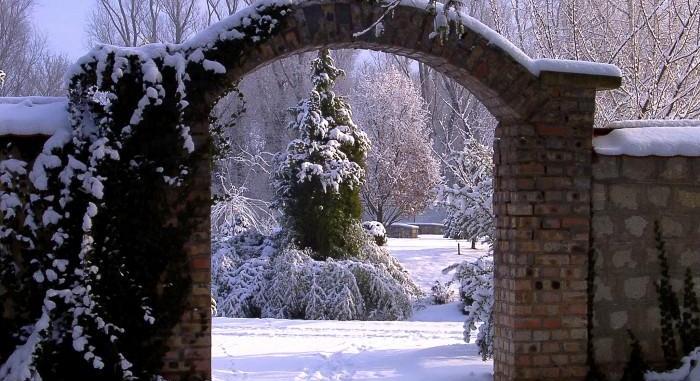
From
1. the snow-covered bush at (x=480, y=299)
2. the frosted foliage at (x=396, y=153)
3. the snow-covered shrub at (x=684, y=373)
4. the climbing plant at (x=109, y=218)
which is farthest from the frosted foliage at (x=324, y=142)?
the frosted foliage at (x=396, y=153)

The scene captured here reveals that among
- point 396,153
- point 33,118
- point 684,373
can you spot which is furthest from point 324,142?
point 396,153

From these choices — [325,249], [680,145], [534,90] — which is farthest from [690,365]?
[325,249]

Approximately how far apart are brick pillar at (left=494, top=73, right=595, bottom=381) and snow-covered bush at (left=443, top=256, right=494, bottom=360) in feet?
4.81

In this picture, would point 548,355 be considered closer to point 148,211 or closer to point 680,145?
point 680,145

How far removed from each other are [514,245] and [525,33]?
18.8 feet

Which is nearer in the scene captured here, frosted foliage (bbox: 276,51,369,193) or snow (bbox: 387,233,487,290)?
frosted foliage (bbox: 276,51,369,193)

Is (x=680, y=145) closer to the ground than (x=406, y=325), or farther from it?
farther from it

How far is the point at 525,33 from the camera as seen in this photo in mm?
10359

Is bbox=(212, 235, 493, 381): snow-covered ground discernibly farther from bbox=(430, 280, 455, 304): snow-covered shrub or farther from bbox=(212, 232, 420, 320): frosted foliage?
bbox=(430, 280, 455, 304): snow-covered shrub

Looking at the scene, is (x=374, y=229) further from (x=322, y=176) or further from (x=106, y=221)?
Result: (x=106, y=221)

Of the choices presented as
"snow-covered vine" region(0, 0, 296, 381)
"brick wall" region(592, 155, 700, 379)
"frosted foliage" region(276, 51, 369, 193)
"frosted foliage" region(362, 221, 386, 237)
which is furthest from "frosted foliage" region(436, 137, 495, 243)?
"frosted foliage" region(362, 221, 386, 237)

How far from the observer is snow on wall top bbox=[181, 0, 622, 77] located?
487cm

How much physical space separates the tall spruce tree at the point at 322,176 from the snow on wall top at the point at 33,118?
8089mm

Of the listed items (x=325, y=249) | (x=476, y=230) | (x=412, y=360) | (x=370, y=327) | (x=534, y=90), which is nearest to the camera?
(x=534, y=90)
